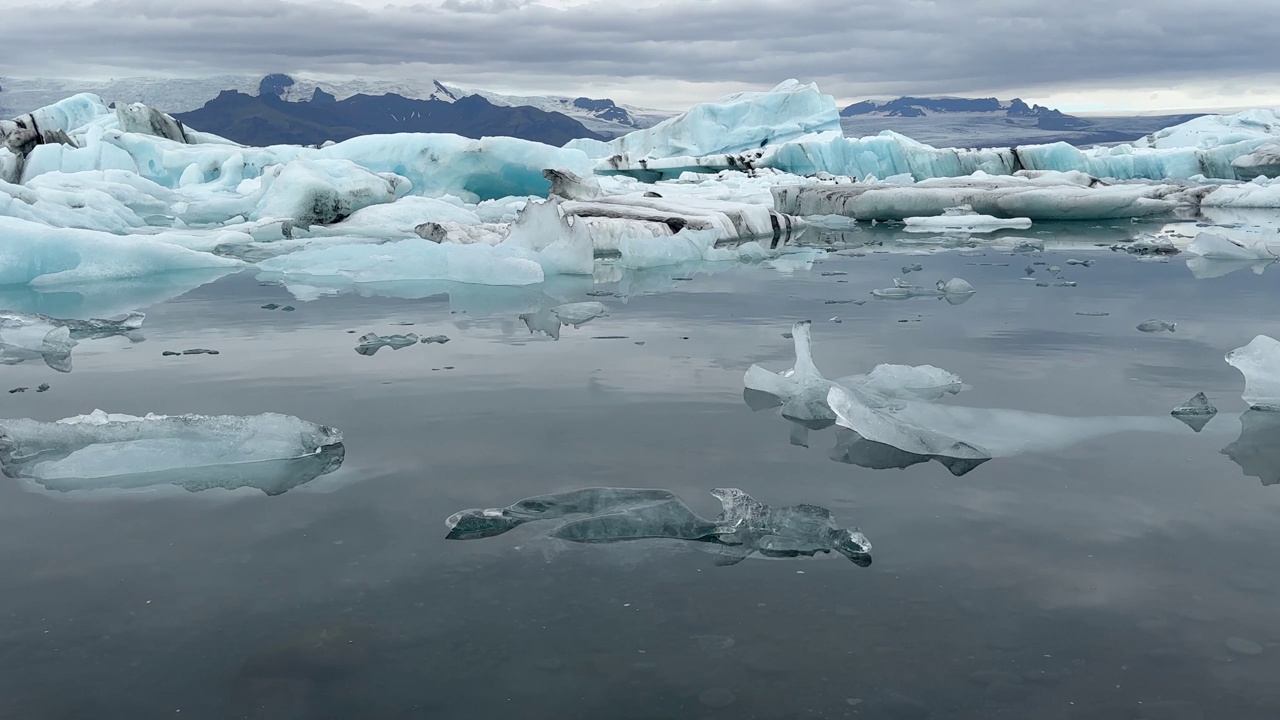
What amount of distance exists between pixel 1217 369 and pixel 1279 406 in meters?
0.74

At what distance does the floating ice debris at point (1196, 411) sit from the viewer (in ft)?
11.7

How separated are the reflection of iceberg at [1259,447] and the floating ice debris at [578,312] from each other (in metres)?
3.38

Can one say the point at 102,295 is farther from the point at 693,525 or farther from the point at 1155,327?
the point at 1155,327


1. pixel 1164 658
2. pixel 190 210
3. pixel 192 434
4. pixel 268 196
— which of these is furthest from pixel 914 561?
pixel 190 210

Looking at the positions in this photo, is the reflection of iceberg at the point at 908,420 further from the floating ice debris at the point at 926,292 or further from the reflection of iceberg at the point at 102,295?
the reflection of iceberg at the point at 102,295

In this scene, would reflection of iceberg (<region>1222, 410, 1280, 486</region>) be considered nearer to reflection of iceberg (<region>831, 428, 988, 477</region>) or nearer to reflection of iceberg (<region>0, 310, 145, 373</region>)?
reflection of iceberg (<region>831, 428, 988, 477</region>)

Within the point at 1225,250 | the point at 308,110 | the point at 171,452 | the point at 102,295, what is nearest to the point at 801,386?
the point at 171,452

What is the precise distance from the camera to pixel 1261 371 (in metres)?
3.78

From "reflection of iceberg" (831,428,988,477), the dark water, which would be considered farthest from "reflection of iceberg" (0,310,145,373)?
"reflection of iceberg" (831,428,988,477)

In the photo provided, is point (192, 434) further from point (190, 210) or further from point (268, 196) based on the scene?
point (190, 210)

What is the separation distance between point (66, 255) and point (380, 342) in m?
4.61

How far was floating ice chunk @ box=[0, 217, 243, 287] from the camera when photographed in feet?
26.4

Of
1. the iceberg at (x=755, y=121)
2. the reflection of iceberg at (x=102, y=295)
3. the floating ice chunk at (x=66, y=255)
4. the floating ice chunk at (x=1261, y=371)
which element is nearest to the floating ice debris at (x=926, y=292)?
the floating ice chunk at (x=1261, y=371)

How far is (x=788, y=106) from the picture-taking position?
109 feet
